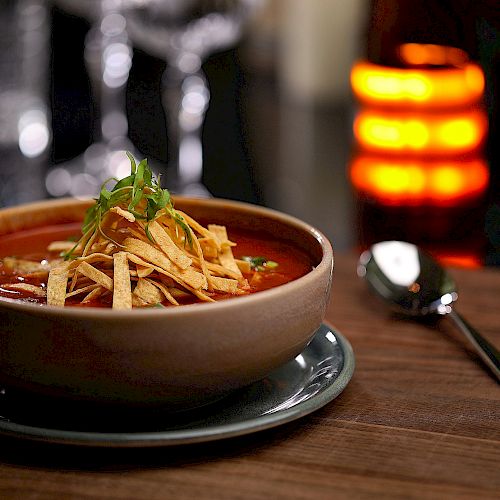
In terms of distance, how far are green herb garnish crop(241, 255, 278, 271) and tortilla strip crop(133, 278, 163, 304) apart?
0.17 meters

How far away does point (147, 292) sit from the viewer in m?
0.91

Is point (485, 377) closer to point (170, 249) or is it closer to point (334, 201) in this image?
point (170, 249)

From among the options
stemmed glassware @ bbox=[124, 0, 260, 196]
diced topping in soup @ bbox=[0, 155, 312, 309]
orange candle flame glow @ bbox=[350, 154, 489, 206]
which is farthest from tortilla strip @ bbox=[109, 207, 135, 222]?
stemmed glassware @ bbox=[124, 0, 260, 196]

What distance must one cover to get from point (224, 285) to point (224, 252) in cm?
10

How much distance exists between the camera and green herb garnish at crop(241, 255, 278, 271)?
3.49 ft

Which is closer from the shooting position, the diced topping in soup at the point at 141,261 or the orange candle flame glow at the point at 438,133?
the diced topping in soup at the point at 141,261

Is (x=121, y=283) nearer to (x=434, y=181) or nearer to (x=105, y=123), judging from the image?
(x=434, y=181)

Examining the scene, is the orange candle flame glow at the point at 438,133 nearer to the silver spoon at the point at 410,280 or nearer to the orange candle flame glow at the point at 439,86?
the orange candle flame glow at the point at 439,86

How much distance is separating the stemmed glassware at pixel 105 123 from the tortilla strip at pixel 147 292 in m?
3.10

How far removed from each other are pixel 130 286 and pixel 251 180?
2.98 metres

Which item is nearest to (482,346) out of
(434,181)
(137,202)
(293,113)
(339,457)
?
(339,457)

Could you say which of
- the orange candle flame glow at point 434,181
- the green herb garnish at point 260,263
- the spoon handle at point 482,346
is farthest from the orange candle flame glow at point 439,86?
the green herb garnish at point 260,263

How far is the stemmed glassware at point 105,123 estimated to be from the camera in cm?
406

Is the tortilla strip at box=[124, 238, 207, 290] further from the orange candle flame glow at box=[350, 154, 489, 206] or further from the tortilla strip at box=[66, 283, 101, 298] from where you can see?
the orange candle flame glow at box=[350, 154, 489, 206]
